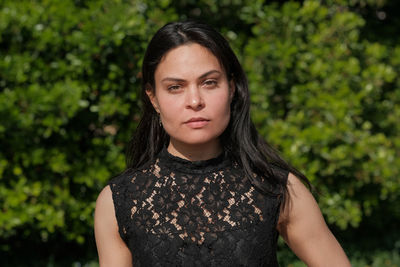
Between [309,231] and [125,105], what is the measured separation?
109 inches

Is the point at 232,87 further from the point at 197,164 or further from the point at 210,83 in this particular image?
the point at 197,164

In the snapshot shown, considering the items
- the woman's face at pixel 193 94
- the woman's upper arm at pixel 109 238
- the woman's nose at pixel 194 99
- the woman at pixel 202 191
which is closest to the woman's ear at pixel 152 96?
the woman at pixel 202 191

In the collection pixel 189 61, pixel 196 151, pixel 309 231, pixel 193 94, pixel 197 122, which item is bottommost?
pixel 309 231

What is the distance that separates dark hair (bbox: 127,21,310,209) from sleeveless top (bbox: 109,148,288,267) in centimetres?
5

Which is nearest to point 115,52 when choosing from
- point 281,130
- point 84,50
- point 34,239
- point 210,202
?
point 84,50

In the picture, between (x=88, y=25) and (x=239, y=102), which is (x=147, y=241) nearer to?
(x=239, y=102)

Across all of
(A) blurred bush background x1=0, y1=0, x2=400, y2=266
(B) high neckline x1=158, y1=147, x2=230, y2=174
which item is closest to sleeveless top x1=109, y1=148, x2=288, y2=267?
(B) high neckline x1=158, y1=147, x2=230, y2=174

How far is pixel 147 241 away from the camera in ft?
7.50

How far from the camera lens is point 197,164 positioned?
2.38 m

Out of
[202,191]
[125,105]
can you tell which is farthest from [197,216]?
[125,105]

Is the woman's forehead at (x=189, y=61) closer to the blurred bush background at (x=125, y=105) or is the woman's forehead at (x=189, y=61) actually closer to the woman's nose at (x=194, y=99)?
the woman's nose at (x=194, y=99)

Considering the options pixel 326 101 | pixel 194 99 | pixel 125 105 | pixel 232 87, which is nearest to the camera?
pixel 194 99

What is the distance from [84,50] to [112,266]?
104 inches

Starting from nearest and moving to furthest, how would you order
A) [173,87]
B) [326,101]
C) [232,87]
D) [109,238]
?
[173,87], [109,238], [232,87], [326,101]
